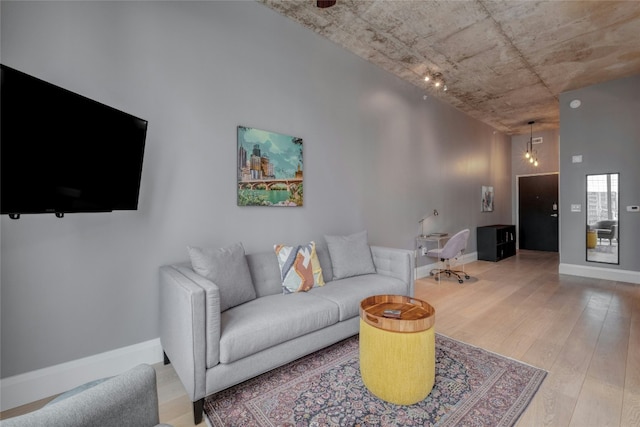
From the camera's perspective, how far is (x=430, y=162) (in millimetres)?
5180

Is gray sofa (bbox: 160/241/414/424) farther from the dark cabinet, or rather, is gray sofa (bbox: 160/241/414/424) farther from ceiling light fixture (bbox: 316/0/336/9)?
the dark cabinet

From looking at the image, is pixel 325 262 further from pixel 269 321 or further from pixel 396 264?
pixel 269 321

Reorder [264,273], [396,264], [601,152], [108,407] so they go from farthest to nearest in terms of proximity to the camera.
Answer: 1. [601,152]
2. [396,264]
3. [264,273]
4. [108,407]

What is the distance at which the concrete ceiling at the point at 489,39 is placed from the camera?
297 centimetres

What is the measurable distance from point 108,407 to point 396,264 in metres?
2.69

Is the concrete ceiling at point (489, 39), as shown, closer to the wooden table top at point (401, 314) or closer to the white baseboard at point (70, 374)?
the wooden table top at point (401, 314)

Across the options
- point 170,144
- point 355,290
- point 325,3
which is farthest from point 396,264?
point 325,3

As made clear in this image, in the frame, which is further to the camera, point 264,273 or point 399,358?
point 264,273

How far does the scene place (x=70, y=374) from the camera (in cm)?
197

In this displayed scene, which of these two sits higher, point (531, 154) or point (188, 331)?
point (531, 154)

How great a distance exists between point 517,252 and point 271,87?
25.2 ft

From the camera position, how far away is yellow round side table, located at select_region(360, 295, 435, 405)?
1.71 metres

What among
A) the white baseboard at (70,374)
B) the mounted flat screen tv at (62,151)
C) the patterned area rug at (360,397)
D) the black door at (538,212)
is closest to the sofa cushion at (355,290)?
the patterned area rug at (360,397)

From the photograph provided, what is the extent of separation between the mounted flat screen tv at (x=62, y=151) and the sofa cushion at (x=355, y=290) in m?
1.68
